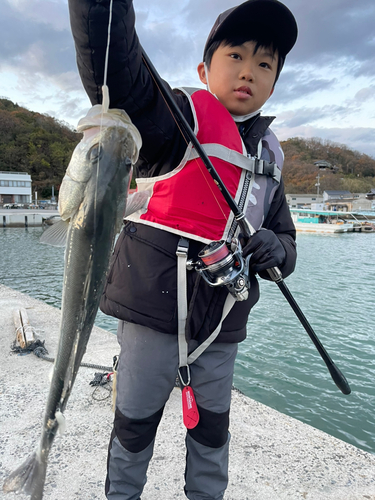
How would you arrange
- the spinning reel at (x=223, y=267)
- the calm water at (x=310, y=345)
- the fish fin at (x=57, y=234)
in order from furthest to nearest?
the calm water at (x=310, y=345) < the spinning reel at (x=223, y=267) < the fish fin at (x=57, y=234)

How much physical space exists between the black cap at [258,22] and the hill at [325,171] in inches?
3661

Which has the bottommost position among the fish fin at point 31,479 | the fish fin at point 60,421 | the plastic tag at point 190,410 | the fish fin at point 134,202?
the fish fin at point 31,479

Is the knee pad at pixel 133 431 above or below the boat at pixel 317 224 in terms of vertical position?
above

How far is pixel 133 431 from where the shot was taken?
75.0 inches

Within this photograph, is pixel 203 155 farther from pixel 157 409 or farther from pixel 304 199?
pixel 304 199

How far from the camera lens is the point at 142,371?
6.20ft

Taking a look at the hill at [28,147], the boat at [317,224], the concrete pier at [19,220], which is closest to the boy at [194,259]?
the hill at [28,147]

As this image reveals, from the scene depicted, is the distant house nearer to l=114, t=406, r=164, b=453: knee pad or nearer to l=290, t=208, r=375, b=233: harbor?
l=290, t=208, r=375, b=233: harbor

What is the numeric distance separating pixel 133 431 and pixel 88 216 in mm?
1352

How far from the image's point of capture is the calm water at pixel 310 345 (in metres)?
5.68

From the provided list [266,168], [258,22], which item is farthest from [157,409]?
[258,22]

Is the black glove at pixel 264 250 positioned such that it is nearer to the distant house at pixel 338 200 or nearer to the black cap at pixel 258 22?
the black cap at pixel 258 22

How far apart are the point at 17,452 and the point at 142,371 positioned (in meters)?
1.63

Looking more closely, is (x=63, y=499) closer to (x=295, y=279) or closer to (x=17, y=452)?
(x=17, y=452)
